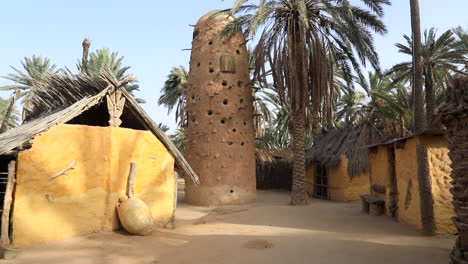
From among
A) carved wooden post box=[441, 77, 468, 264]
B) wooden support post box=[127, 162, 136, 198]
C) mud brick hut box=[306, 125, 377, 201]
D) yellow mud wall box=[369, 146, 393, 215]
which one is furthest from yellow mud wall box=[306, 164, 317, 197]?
carved wooden post box=[441, 77, 468, 264]

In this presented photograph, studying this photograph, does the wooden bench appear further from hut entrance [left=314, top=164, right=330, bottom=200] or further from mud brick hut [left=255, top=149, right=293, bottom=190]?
mud brick hut [left=255, top=149, right=293, bottom=190]

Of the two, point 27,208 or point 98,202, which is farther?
point 98,202

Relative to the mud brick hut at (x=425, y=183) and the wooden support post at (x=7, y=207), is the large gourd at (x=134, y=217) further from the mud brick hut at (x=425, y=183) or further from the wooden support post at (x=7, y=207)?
the mud brick hut at (x=425, y=183)

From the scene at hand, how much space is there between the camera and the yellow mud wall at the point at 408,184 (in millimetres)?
8109

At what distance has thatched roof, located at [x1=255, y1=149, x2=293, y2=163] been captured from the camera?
23.6 metres

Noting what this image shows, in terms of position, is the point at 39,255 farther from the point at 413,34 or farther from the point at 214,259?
the point at 413,34

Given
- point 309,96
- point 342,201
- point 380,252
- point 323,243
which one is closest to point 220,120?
point 309,96

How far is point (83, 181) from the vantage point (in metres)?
7.70

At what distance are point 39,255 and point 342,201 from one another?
543 inches

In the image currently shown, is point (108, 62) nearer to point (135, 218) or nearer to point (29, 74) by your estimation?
point (29, 74)

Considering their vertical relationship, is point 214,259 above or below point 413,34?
below

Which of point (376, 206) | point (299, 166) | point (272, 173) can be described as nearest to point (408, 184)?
point (376, 206)

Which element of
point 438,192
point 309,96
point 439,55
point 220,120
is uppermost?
point 439,55

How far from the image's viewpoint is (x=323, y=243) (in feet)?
23.2
